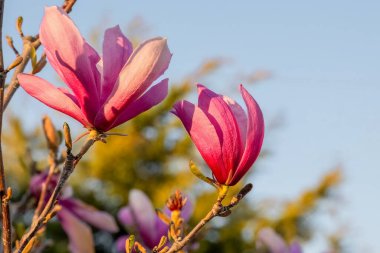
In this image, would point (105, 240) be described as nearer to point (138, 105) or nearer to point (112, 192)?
point (112, 192)

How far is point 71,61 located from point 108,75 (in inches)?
2.3

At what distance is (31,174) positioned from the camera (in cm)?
175

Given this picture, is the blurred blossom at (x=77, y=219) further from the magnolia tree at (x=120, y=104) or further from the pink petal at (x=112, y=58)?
the pink petal at (x=112, y=58)

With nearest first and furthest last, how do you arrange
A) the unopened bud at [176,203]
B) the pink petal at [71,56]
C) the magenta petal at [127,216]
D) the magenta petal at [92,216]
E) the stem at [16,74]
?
the pink petal at [71,56] < the stem at [16,74] < the unopened bud at [176,203] < the magenta petal at [92,216] < the magenta petal at [127,216]

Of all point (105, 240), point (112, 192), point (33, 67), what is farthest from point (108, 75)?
point (112, 192)

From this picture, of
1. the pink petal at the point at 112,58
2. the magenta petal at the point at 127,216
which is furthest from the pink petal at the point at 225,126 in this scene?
the magenta petal at the point at 127,216

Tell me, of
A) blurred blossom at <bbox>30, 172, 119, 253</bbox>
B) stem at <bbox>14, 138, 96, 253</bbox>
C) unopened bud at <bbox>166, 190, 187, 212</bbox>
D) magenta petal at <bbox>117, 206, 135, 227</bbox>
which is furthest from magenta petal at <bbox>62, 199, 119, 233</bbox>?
stem at <bbox>14, 138, 96, 253</bbox>

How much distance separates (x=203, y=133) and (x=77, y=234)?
569mm

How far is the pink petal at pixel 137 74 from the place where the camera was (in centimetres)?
93

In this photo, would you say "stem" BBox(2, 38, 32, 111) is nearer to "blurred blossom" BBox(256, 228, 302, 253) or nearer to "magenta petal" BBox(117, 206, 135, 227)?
"magenta petal" BBox(117, 206, 135, 227)

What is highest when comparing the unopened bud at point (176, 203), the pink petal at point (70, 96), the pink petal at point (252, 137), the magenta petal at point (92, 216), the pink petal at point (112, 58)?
the pink petal at point (112, 58)

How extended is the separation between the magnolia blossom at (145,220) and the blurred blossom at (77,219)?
7cm

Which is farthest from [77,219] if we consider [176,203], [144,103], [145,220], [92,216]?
[144,103]

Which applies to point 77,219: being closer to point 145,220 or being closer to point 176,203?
point 145,220
